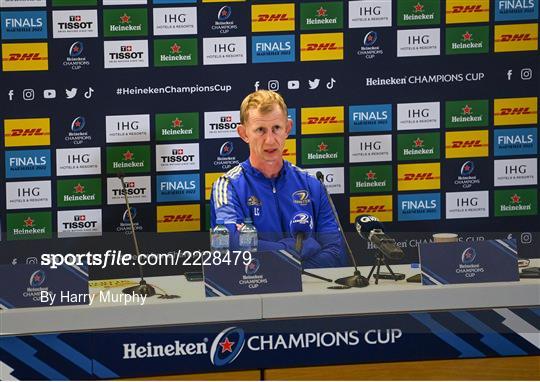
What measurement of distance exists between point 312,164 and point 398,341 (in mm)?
2184

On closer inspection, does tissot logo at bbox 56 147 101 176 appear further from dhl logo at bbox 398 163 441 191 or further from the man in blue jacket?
dhl logo at bbox 398 163 441 191

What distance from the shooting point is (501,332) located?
11.7 ft

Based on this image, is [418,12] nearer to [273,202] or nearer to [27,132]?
[273,202]

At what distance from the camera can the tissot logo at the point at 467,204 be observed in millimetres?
5730

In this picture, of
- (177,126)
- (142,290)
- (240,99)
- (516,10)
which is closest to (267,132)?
(240,99)

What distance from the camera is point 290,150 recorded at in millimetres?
5562

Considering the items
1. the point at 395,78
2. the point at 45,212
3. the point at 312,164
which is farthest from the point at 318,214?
the point at 45,212

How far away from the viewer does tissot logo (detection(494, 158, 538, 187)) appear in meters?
5.75

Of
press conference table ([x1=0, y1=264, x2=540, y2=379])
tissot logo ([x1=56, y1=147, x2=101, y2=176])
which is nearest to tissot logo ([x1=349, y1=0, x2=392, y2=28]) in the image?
tissot logo ([x1=56, y1=147, x2=101, y2=176])

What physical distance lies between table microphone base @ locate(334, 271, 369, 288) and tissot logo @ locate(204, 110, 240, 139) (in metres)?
1.90

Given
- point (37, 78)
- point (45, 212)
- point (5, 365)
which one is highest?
point (37, 78)

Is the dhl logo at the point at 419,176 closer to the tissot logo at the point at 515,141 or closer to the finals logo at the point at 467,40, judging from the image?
the tissot logo at the point at 515,141

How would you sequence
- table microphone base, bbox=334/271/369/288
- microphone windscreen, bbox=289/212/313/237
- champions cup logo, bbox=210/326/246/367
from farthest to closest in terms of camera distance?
microphone windscreen, bbox=289/212/313/237 → table microphone base, bbox=334/271/369/288 → champions cup logo, bbox=210/326/246/367

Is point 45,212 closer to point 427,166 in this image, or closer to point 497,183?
point 427,166
